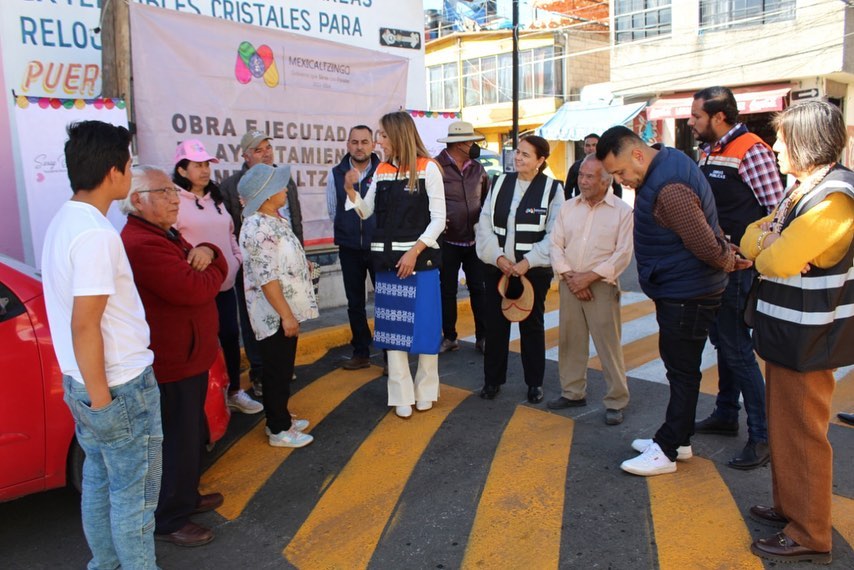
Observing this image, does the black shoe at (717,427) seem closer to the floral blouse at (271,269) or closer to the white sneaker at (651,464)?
the white sneaker at (651,464)

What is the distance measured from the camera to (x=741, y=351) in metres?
3.93

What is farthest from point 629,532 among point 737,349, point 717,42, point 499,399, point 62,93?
point 717,42

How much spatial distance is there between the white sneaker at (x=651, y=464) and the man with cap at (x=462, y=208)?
2.78 meters

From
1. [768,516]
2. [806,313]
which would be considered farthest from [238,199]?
[768,516]

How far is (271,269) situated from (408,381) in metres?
Answer: 1.42

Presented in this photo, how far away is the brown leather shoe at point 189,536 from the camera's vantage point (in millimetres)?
3250

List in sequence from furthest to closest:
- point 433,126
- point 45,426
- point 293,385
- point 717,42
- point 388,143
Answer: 1. point 717,42
2. point 433,126
3. point 293,385
4. point 388,143
5. point 45,426

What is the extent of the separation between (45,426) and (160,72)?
3656 millimetres

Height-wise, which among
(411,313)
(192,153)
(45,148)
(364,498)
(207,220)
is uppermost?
(45,148)

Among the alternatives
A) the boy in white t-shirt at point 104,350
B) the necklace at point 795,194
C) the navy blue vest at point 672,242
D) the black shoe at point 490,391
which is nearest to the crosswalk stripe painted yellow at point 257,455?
the boy in white t-shirt at point 104,350

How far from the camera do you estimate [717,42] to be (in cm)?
2064

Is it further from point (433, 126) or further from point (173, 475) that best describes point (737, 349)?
point (433, 126)

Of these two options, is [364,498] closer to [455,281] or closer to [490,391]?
[490,391]

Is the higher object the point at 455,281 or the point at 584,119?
the point at 584,119
